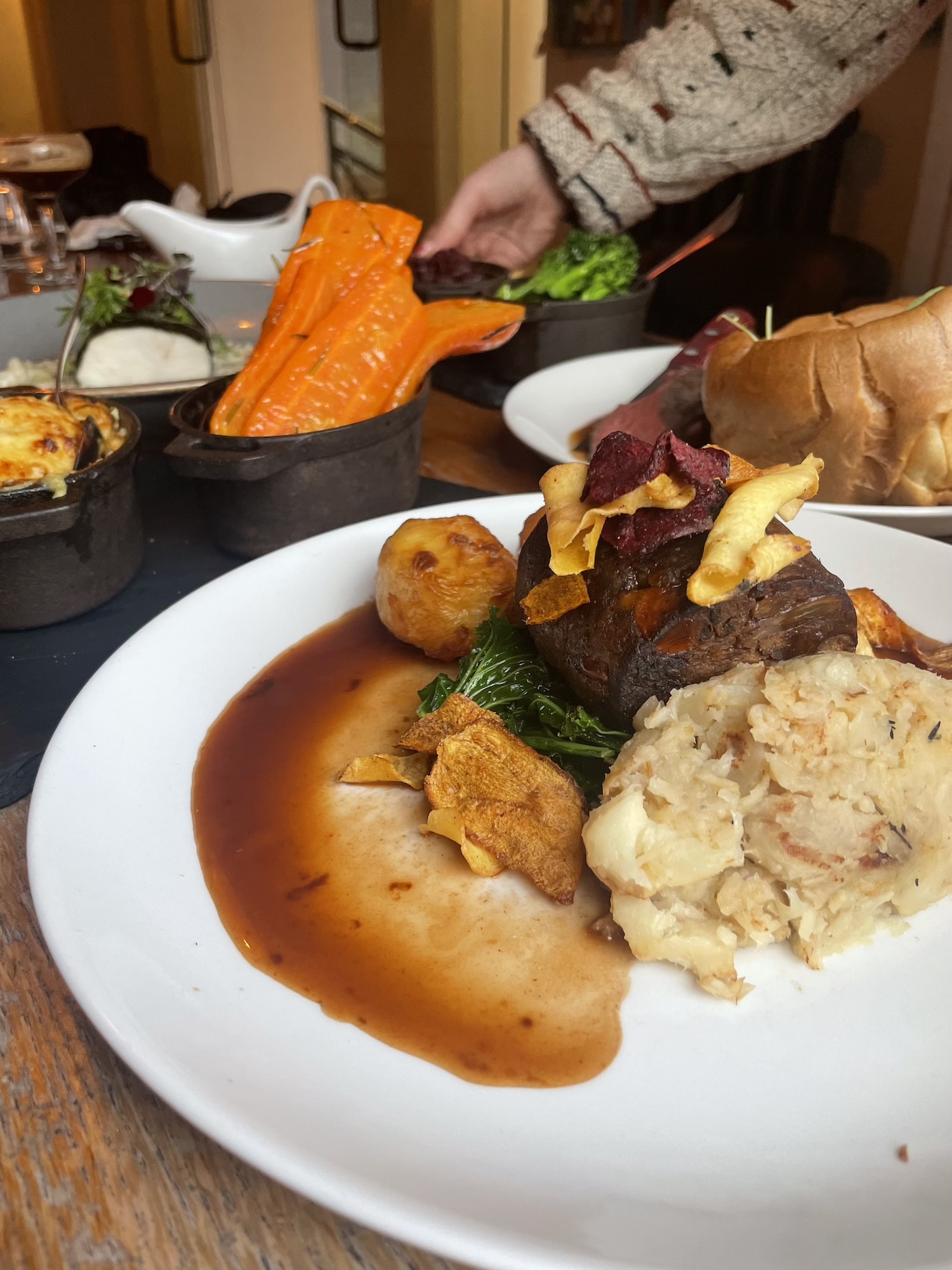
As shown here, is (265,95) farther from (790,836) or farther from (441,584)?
(790,836)

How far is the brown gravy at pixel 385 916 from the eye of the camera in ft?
2.85

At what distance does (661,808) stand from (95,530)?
1.15 metres

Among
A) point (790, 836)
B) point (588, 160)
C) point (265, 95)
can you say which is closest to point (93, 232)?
point (588, 160)

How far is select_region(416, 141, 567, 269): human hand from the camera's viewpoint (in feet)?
10.8

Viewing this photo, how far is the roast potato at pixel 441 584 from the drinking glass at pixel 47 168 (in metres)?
2.65

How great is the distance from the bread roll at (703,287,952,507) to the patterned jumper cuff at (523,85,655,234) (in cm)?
149

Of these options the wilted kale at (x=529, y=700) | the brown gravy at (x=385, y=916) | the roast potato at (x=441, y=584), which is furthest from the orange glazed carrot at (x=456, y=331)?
the brown gravy at (x=385, y=916)

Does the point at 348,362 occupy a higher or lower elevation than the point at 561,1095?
higher

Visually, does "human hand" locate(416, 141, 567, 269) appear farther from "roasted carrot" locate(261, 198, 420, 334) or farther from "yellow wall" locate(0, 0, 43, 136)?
"yellow wall" locate(0, 0, 43, 136)

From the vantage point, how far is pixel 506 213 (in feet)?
11.4

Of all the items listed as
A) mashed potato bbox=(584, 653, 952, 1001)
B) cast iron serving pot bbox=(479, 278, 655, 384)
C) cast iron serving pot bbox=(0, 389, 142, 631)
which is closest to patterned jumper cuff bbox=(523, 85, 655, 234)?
cast iron serving pot bbox=(479, 278, 655, 384)

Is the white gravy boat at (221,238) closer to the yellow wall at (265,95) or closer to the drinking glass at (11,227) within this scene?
the drinking glass at (11,227)

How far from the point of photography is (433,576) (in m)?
1.43

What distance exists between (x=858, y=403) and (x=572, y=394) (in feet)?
2.63
